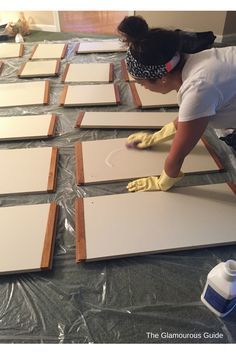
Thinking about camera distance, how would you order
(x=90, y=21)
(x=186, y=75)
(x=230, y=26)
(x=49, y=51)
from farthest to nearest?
(x=90, y=21), (x=230, y=26), (x=49, y=51), (x=186, y=75)

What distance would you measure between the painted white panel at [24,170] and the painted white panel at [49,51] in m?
1.59

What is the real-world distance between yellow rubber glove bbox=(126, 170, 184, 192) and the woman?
0.51 feet

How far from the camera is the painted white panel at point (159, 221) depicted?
1203 millimetres

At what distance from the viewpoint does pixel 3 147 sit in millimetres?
1823

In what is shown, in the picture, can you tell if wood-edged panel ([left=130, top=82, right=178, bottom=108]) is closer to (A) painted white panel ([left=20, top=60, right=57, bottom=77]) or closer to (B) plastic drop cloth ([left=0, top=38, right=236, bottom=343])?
(A) painted white panel ([left=20, top=60, right=57, bottom=77])

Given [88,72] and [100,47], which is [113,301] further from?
[100,47]

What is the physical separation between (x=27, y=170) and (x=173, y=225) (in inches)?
32.0

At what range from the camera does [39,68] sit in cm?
271

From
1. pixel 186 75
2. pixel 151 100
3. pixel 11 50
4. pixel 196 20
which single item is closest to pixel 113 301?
pixel 186 75

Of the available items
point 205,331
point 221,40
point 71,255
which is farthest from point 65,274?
point 221,40

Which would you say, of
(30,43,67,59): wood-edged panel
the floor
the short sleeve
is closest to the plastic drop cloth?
the short sleeve

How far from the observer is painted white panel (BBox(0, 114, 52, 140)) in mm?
1863

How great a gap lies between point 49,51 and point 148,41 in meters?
2.32

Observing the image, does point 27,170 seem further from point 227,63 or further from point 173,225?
point 227,63
